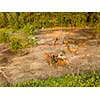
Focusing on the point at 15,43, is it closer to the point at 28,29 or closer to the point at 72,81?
the point at 28,29

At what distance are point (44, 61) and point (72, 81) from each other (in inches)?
12.7

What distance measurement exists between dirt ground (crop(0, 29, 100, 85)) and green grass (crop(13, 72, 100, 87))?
0.13 feet

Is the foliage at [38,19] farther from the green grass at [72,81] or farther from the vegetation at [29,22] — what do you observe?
the green grass at [72,81]

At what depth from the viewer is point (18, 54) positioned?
2.13 m

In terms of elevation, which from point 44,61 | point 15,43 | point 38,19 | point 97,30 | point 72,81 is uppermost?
point 38,19

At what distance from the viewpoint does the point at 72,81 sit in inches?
83.2

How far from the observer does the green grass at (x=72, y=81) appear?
2109 mm

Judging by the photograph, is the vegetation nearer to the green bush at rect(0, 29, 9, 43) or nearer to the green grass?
the green bush at rect(0, 29, 9, 43)

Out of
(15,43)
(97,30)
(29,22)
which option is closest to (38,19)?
(29,22)

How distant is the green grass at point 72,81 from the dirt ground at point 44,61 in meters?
0.04

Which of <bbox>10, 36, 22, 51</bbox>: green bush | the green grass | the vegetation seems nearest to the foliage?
the vegetation
